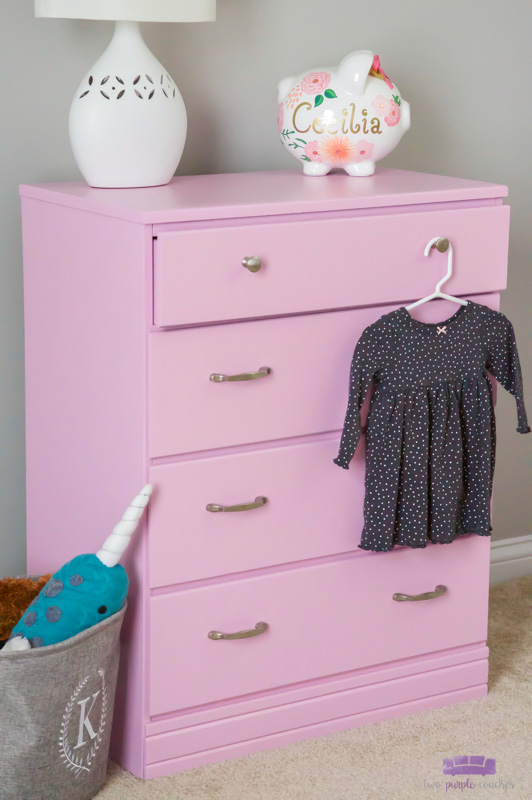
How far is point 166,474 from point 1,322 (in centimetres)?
51

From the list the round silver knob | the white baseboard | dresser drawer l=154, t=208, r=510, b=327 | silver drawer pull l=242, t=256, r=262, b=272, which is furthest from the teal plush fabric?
Result: the white baseboard

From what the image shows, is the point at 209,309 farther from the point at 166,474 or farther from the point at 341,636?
the point at 341,636

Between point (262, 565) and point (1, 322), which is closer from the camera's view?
point (262, 565)

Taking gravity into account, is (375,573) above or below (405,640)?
above

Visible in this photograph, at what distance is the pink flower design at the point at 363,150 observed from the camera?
1894mm

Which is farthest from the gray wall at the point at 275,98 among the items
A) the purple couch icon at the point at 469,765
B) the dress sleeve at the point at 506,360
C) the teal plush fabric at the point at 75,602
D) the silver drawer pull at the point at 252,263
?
the purple couch icon at the point at 469,765

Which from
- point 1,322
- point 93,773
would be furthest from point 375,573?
point 1,322

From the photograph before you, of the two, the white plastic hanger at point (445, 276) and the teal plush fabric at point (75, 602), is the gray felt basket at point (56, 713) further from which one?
the white plastic hanger at point (445, 276)

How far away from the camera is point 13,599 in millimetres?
1729

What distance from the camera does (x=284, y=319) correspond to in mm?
1655

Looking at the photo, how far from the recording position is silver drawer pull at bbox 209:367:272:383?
5.23ft

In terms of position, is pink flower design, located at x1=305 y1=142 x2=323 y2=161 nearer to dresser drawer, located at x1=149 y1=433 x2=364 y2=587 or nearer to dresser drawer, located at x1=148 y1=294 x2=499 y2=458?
dresser drawer, located at x1=148 y1=294 x2=499 y2=458

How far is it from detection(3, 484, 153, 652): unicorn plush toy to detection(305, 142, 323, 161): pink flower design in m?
0.71

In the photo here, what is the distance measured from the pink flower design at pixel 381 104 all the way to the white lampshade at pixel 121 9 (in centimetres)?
37
